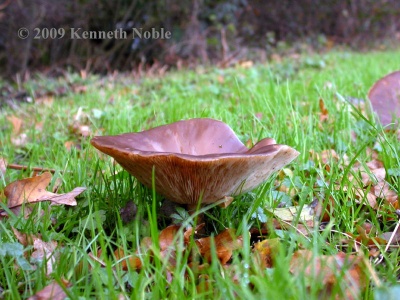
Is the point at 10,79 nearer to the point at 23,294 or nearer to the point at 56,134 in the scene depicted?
the point at 56,134

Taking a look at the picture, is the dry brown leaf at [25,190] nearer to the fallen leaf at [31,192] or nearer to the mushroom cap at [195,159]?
the fallen leaf at [31,192]

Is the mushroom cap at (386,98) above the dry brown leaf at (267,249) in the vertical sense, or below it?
above

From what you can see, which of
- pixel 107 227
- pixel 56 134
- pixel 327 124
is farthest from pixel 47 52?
pixel 107 227

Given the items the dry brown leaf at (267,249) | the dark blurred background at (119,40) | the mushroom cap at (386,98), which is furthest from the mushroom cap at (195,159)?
the dark blurred background at (119,40)

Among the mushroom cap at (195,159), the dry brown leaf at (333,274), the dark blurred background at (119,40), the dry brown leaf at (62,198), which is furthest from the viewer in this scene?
the dark blurred background at (119,40)

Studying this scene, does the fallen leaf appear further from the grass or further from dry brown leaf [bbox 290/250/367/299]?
dry brown leaf [bbox 290/250/367/299]

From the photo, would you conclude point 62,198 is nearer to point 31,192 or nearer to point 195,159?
point 31,192

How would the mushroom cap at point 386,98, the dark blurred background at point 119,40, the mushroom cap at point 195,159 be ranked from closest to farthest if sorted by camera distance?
1. the mushroom cap at point 195,159
2. the mushroom cap at point 386,98
3. the dark blurred background at point 119,40
